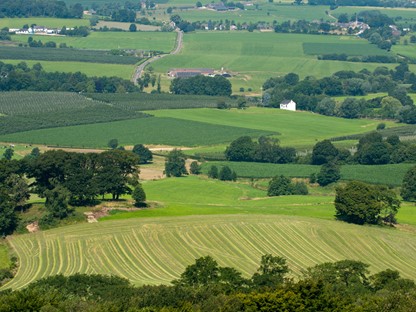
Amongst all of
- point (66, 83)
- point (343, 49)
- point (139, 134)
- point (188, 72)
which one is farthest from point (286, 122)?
point (343, 49)

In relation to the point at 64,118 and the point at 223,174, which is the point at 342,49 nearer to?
the point at 64,118

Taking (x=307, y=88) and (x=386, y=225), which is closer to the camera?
(x=386, y=225)

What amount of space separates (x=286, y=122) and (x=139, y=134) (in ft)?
65.6

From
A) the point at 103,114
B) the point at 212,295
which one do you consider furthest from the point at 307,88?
the point at 212,295

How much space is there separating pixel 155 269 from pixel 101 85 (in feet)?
288

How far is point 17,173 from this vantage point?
257 ft

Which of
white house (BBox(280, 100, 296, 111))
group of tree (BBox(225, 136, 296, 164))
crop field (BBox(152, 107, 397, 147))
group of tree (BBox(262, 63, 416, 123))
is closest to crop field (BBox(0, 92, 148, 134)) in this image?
crop field (BBox(152, 107, 397, 147))

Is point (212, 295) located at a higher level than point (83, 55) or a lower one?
higher

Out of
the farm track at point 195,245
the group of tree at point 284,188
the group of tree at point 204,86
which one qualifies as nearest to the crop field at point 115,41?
the group of tree at point 204,86

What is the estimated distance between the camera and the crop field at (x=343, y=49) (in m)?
187

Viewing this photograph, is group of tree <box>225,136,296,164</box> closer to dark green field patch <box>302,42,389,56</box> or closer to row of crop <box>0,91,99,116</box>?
row of crop <box>0,91,99,116</box>

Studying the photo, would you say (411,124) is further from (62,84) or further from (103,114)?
(62,84)

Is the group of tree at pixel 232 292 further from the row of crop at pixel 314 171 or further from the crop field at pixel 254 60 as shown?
the crop field at pixel 254 60

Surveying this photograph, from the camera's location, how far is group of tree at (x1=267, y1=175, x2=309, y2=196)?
303 ft
